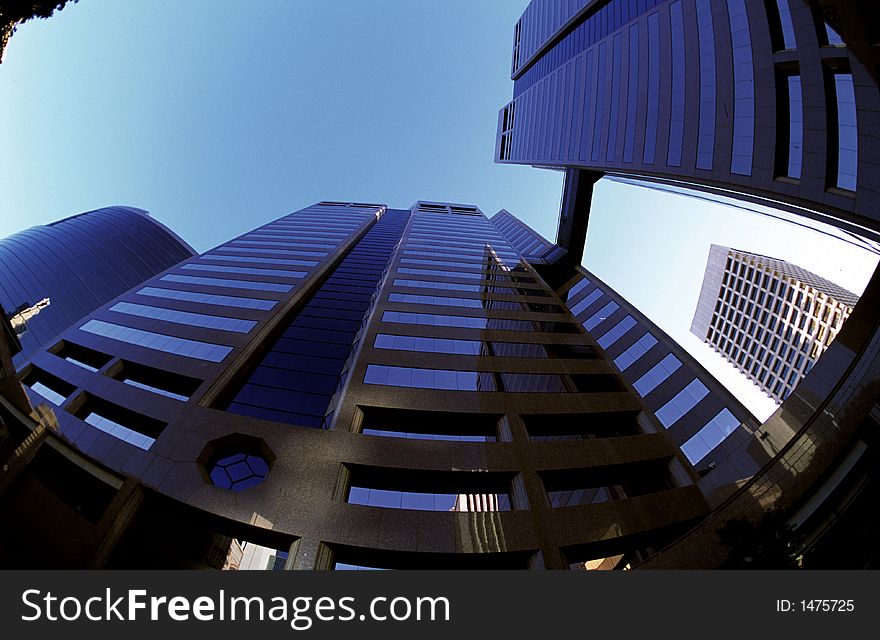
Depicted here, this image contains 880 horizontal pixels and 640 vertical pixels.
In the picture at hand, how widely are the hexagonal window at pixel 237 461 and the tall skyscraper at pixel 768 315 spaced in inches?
2944

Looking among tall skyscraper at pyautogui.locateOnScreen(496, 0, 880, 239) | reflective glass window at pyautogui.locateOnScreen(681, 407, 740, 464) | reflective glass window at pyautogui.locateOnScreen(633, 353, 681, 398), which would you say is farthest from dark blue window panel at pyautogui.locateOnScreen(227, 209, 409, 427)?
tall skyscraper at pyautogui.locateOnScreen(496, 0, 880, 239)

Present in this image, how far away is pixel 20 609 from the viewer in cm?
787

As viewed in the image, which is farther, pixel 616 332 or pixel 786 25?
pixel 616 332

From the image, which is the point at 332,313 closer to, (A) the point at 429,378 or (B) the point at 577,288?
(A) the point at 429,378

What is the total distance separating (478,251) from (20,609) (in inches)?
1677

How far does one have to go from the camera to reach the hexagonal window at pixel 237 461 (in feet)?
51.0

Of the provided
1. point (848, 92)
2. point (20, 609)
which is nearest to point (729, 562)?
point (20, 609)

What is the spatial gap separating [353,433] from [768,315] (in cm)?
8912

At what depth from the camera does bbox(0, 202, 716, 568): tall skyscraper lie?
45.4 ft

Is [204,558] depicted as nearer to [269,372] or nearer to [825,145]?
[269,372]

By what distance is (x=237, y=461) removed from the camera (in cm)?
1636

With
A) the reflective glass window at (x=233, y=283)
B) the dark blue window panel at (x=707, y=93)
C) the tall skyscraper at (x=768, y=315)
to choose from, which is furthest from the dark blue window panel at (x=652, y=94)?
the tall skyscraper at (x=768, y=315)

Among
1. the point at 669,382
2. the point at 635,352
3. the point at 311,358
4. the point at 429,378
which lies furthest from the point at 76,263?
the point at 669,382

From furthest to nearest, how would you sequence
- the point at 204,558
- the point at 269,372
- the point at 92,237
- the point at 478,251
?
the point at 92,237, the point at 478,251, the point at 269,372, the point at 204,558
